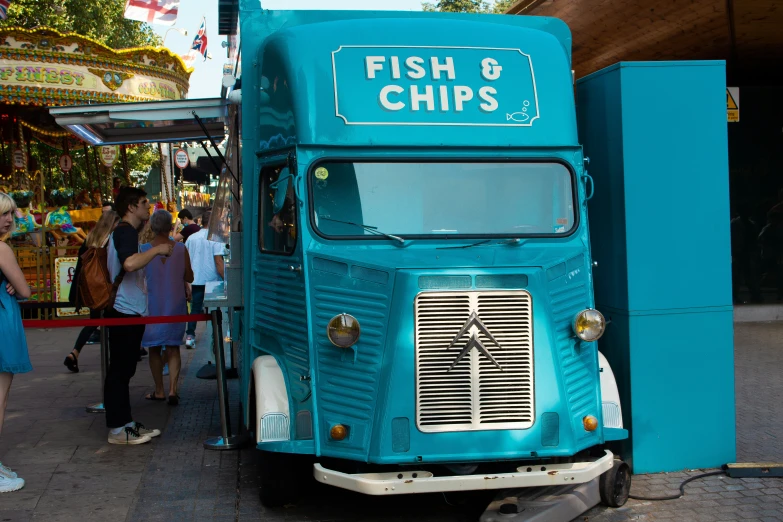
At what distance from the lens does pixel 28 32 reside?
15.2 m

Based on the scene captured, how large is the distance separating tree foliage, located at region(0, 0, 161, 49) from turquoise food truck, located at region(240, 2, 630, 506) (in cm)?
1894

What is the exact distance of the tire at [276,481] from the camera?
555 centimetres

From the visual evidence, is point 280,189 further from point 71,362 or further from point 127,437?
point 71,362

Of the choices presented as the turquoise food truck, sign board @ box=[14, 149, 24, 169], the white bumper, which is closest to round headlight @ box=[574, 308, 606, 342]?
the turquoise food truck

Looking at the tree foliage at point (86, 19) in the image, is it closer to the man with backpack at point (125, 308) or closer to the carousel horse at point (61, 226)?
the carousel horse at point (61, 226)

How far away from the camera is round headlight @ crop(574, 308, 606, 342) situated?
525 centimetres

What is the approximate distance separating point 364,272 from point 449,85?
1.31 m

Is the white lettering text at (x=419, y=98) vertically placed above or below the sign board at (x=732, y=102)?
below

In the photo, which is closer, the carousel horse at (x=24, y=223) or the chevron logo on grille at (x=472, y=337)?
the chevron logo on grille at (x=472, y=337)

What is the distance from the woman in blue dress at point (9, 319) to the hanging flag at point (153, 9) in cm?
1458

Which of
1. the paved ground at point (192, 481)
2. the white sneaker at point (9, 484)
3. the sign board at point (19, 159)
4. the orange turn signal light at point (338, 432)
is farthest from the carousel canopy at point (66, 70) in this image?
the orange turn signal light at point (338, 432)

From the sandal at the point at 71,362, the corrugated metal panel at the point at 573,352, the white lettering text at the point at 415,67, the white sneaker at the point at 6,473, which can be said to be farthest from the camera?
the sandal at the point at 71,362

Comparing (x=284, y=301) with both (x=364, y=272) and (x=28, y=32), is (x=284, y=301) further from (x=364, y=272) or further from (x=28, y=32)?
(x=28, y=32)

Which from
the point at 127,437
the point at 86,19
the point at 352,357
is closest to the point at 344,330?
the point at 352,357
